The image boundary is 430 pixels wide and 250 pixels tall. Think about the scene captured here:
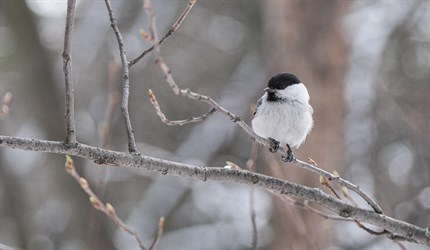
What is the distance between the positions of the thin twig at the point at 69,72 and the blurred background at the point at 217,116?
2.53 meters

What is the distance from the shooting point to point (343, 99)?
14.4 feet

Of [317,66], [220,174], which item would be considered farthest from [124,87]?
[317,66]

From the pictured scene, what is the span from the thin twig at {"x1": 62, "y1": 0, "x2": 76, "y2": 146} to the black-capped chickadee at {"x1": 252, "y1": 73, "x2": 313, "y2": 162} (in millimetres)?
1057

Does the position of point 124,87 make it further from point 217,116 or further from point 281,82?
point 217,116

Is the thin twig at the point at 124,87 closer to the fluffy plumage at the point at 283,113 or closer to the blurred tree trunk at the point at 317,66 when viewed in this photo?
the fluffy plumage at the point at 283,113

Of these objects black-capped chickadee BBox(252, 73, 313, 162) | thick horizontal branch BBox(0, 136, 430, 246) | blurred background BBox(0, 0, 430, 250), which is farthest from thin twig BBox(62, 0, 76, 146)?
blurred background BBox(0, 0, 430, 250)

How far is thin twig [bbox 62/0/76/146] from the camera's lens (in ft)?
4.26

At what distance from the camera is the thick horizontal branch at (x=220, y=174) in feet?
4.64

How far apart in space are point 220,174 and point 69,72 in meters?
0.52

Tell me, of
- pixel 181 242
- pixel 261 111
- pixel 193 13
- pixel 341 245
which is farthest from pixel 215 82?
pixel 261 111

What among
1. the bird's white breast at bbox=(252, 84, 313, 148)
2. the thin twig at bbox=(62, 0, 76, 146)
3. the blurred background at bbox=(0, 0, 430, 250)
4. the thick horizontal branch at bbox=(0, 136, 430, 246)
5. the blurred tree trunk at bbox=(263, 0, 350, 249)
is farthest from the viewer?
the blurred background at bbox=(0, 0, 430, 250)

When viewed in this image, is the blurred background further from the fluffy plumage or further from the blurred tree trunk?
the fluffy plumage

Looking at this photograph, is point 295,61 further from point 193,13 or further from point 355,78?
point 193,13

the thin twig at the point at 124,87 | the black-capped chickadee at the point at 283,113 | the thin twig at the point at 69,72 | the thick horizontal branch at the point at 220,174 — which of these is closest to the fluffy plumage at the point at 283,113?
the black-capped chickadee at the point at 283,113
